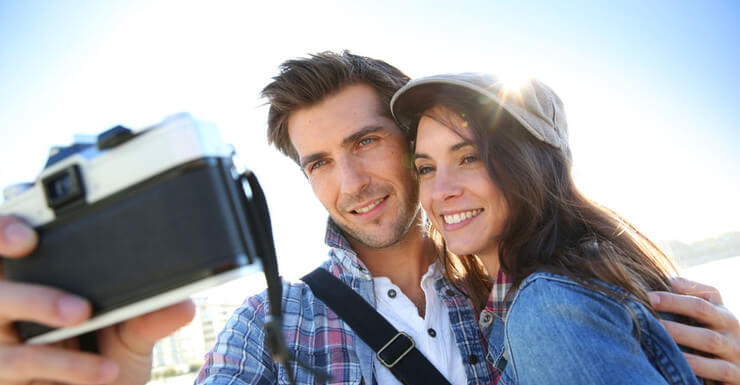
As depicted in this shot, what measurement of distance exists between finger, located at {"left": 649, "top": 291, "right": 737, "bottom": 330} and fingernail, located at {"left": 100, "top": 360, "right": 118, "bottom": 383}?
170 cm

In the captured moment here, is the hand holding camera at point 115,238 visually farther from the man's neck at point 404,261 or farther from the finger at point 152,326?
the man's neck at point 404,261

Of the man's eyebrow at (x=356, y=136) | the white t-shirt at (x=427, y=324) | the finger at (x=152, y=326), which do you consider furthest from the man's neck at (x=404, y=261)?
the finger at (x=152, y=326)

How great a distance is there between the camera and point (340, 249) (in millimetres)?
2670

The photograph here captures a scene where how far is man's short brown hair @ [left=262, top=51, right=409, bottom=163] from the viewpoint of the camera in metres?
3.02

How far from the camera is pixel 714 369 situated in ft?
5.13

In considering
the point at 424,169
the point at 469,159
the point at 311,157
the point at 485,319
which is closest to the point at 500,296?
the point at 485,319

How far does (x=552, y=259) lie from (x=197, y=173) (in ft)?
4.52

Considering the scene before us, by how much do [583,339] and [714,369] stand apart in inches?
25.8

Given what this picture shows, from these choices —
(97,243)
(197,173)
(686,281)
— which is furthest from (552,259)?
(97,243)

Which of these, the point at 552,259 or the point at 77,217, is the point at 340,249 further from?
the point at 77,217

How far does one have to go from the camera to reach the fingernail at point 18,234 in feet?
3.21

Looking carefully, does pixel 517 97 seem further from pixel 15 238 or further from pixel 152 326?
pixel 15 238

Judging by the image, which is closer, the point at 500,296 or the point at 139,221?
the point at 139,221

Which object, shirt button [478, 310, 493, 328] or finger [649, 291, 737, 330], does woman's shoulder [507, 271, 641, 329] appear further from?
shirt button [478, 310, 493, 328]
